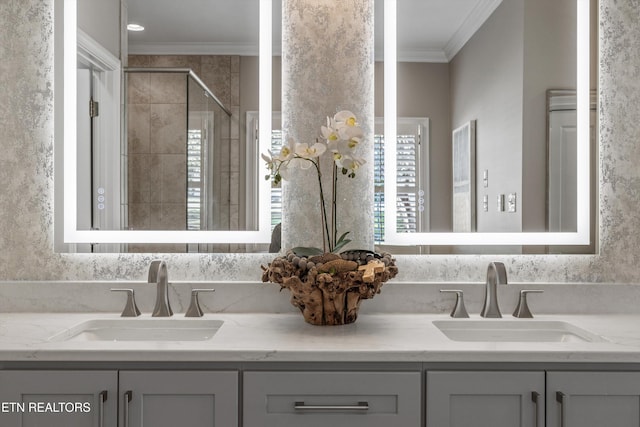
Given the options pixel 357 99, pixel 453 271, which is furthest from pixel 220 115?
pixel 453 271

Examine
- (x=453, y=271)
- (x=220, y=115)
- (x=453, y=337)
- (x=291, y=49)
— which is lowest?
(x=453, y=337)

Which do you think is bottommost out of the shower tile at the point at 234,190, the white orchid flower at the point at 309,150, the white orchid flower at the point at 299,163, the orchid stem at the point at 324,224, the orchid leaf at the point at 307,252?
the orchid leaf at the point at 307,252

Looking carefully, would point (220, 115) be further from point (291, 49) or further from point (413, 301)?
point (413, 301)

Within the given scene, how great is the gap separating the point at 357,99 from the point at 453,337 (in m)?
0.90

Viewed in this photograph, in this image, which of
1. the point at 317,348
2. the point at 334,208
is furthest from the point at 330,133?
the point at 317,348

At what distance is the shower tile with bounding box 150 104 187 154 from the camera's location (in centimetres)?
198

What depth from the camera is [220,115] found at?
1.98 m

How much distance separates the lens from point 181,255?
1965mm

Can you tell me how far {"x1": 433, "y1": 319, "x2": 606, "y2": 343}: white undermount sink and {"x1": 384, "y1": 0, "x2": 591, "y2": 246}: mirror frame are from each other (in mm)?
308

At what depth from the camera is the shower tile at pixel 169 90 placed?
1.98m
